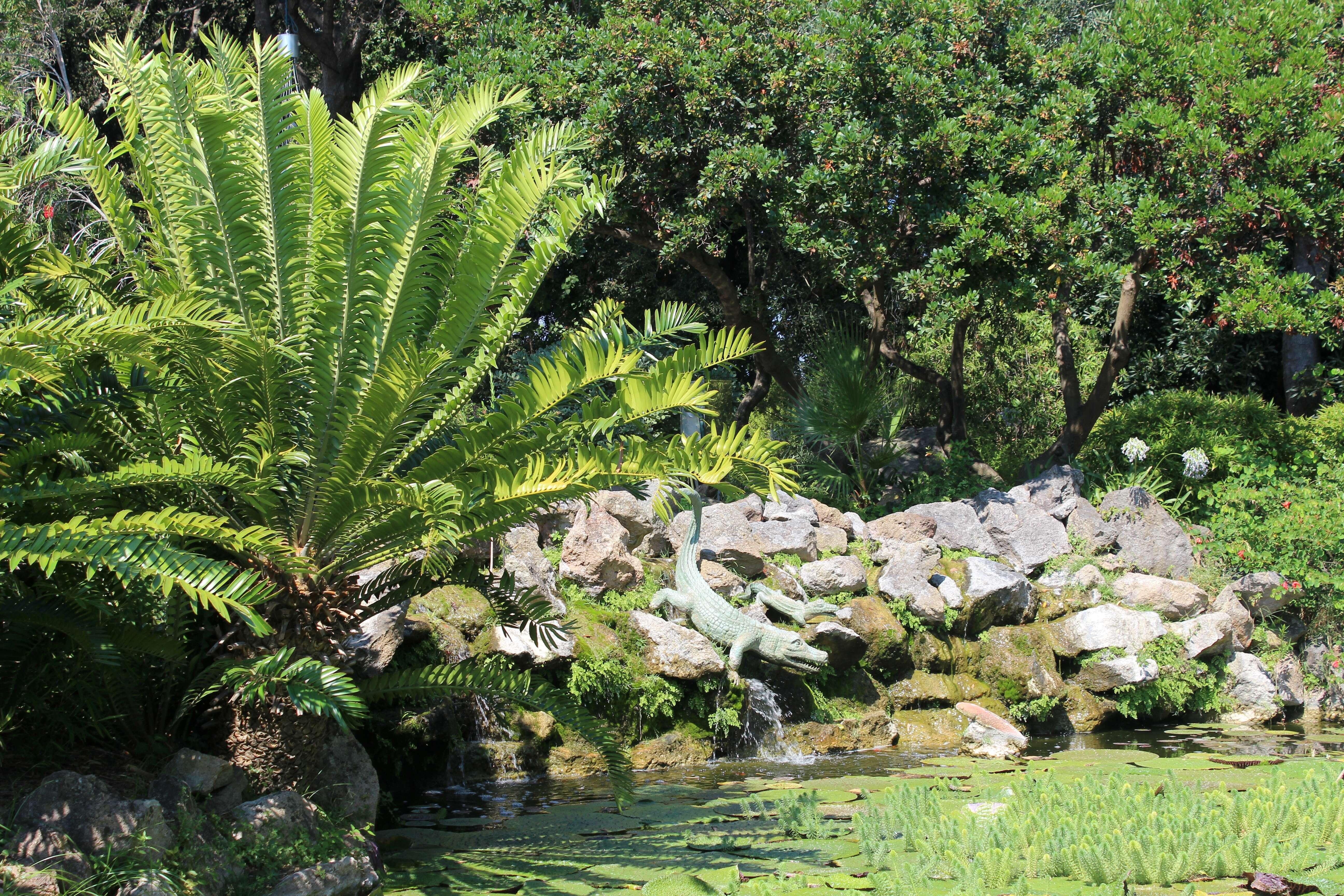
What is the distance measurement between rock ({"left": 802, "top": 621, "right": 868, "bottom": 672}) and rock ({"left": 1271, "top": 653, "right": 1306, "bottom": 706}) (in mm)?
4351

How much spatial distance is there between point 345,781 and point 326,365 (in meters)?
2.25

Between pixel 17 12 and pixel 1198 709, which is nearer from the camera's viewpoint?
pixel 1198 709

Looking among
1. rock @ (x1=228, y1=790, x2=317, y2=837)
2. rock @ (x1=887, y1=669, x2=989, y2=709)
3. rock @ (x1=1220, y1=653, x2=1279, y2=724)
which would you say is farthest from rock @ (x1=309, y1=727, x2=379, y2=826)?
rock @ (x1=1220, y1=653, x2=1279, y2=724)

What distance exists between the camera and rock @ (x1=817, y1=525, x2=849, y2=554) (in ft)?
34.2

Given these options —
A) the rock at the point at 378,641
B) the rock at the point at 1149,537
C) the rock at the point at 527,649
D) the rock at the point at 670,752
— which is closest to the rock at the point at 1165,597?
the rock at the point at 1149,537

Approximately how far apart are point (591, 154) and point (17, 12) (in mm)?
7850

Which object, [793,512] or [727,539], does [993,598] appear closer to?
[793,512]

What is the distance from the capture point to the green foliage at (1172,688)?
923cm

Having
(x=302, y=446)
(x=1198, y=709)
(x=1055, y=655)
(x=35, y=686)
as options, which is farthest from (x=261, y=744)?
(x=1198, y=709)

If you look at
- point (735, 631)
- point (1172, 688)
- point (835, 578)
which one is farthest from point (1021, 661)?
point (735, 631)

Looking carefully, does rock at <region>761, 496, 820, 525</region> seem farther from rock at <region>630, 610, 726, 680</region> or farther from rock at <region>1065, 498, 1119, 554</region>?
rock at <region>1065, 498, 1119, 554</region>

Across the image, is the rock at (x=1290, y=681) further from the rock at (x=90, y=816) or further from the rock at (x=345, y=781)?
the rock at (x=90, y=816)

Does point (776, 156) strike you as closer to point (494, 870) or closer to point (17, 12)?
point (494, 870)

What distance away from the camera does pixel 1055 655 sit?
9.56m
